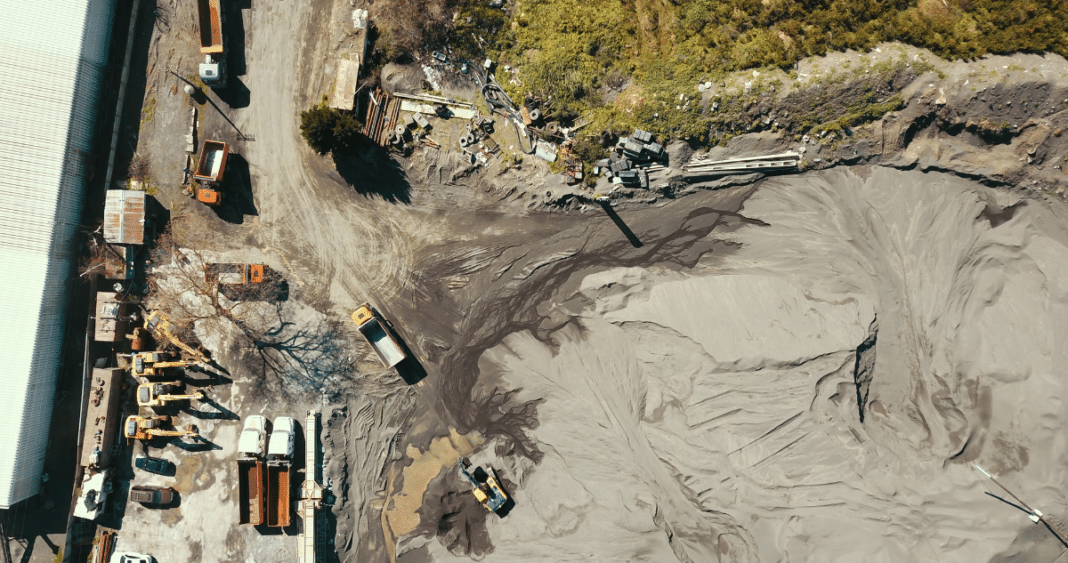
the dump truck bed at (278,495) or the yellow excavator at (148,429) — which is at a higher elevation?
the yellow excavator at (148,429)

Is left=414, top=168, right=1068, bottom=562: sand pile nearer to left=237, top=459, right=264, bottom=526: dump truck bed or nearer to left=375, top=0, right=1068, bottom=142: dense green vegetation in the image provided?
left=375, top=0, right=1068, bottom=142: dense green vegetation

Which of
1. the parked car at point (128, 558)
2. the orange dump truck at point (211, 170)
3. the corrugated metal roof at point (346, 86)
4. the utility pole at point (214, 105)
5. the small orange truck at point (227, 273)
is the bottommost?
the parked car at point (128, 558)

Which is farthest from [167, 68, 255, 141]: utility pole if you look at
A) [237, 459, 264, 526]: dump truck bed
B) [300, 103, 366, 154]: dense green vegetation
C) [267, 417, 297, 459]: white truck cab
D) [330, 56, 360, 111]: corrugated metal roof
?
[237, 459, 264, 526]: dump truck bed

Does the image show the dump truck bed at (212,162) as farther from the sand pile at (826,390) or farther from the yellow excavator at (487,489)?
the sand pile at (826,390)

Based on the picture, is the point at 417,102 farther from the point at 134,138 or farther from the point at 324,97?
the point at 134,138

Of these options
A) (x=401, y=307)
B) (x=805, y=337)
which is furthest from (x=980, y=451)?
(x=401, y=307)

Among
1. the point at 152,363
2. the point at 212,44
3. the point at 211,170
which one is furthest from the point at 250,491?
the point at 212,44

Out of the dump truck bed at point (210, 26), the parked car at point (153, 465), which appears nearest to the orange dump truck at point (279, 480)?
the parked car at point (153, 465)
